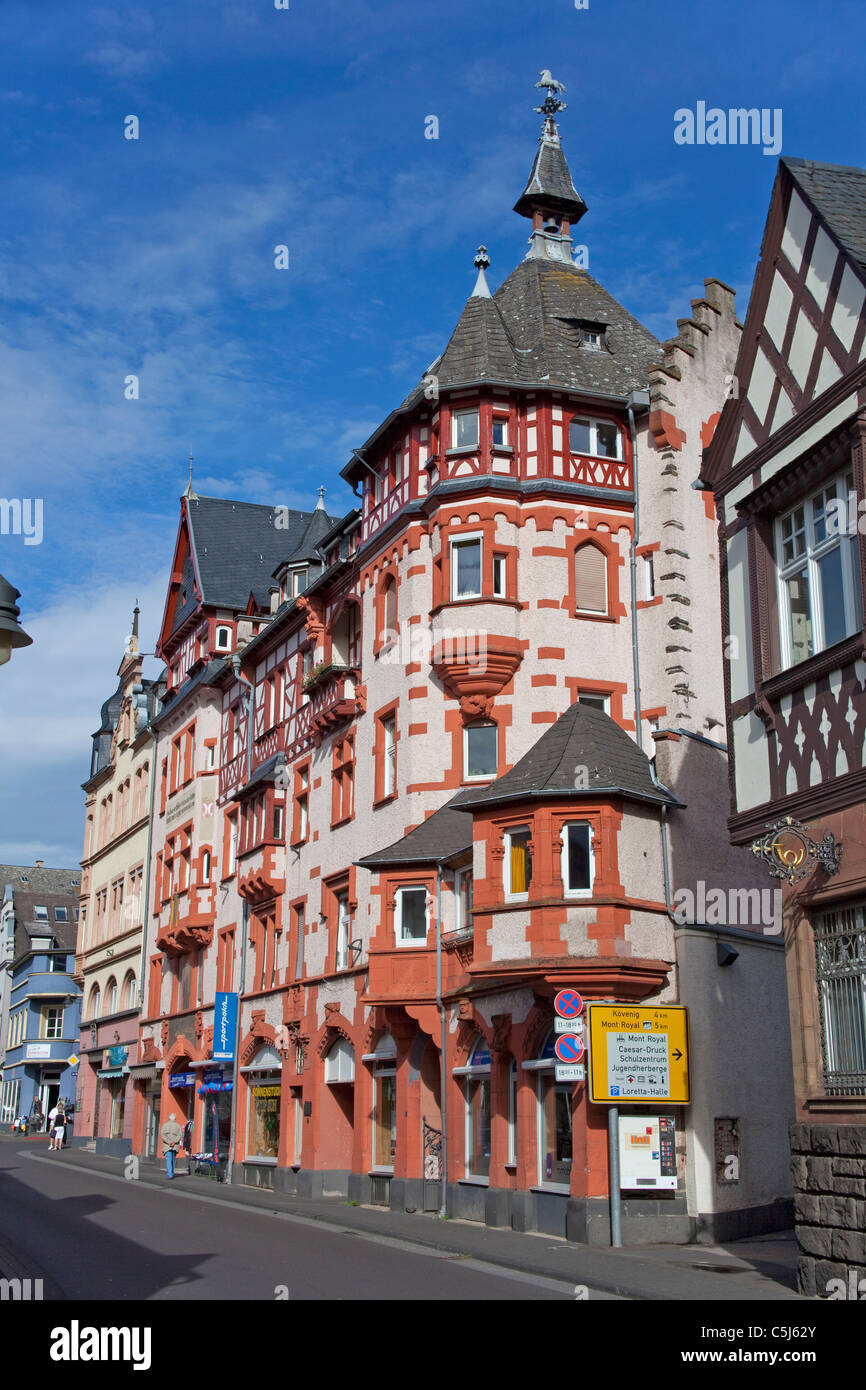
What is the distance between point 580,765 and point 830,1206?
32.2 feet

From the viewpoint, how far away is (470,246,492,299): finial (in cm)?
3241

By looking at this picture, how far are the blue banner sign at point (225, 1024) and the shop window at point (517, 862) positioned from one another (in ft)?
63.9

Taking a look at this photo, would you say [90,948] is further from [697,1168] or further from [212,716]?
[697,1168]

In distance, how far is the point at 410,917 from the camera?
90.8 ft

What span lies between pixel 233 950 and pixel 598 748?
2197 centimetres

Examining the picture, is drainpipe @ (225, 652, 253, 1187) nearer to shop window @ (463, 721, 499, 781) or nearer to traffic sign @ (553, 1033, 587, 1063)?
shop window @ (463, 721, 499, 781)

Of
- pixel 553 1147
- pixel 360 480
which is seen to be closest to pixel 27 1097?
pixel 360 480

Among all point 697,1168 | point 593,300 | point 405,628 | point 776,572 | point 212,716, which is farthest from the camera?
point 212,716

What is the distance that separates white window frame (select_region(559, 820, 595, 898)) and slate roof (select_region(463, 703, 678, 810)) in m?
0.52

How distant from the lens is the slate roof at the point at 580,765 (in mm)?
22859

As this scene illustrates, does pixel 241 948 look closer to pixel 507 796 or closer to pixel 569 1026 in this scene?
pixel 507 796

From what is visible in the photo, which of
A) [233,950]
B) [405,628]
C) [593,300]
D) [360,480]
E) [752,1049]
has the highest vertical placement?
[593,300]
